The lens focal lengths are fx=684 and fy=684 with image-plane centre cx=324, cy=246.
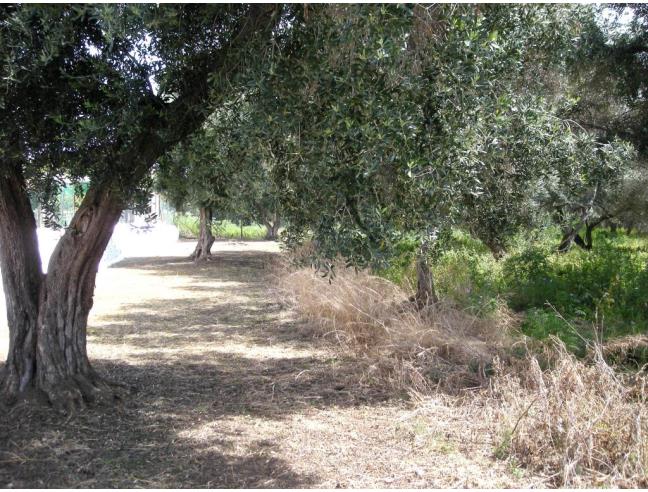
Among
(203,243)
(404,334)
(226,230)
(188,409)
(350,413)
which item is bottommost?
(350,413)

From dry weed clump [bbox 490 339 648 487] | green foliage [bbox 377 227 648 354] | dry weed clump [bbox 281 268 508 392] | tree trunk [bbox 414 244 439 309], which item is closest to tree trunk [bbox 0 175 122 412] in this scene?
dry weed clump [bbox 281 268 508 392]

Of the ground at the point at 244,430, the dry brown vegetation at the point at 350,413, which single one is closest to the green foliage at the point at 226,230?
the dry brown vegetation at the point at 350,413

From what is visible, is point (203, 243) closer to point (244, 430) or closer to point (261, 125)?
point (244, 430)

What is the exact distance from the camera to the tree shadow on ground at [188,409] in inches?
188

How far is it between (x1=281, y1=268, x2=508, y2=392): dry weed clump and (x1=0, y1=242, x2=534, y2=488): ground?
11.1 inches

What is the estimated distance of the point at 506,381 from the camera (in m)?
6.05

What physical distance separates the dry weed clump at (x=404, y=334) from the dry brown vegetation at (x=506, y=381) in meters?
0.01

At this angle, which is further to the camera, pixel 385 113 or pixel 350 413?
pixel 350 413

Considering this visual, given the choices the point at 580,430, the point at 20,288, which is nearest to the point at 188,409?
the point at 20,288

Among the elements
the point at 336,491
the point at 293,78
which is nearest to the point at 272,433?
the point at 336,491

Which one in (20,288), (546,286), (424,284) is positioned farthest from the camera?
(546,286)

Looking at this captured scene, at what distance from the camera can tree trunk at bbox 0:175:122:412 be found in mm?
5879

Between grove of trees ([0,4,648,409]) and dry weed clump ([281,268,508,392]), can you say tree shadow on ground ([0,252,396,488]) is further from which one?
grove of trees ([0,4,648,409])

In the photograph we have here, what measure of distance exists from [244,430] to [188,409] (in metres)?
0.86
